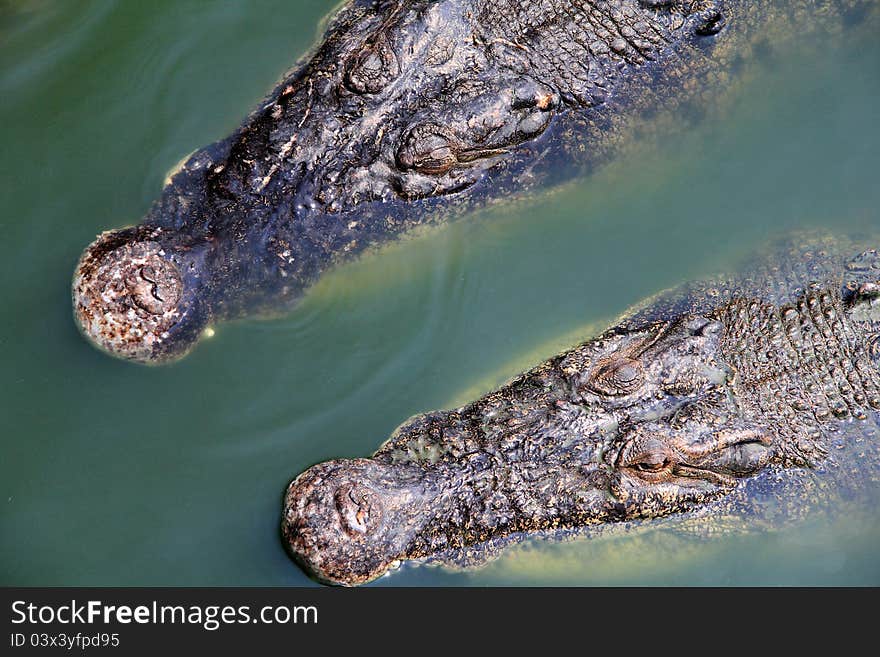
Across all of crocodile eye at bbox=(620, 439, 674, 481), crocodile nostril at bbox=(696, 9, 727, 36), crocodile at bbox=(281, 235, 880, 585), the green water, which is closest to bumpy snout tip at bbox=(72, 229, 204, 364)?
the green water

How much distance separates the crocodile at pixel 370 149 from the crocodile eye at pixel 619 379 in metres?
1.36

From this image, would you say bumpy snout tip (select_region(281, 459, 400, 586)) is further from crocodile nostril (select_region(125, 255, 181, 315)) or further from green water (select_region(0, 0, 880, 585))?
crocodile nostril (select_region(125, 255, 181, 315))

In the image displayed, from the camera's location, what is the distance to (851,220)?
582 centimetres

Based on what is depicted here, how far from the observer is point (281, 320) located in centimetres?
528

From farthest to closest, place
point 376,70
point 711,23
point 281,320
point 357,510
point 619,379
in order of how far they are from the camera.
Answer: point 711,23 < point 281,320 < point 376,70 < point 619,379 < point 357,510

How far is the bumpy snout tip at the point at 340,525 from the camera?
451 centimetres

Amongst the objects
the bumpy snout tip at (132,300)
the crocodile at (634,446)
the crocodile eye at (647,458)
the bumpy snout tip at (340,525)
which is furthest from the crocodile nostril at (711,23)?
the bumpy snout tip at (132,300)

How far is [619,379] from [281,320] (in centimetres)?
203

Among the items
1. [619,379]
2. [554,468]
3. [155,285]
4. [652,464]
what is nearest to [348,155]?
[155,285]

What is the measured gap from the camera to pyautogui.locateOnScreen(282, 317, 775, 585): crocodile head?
4.55m

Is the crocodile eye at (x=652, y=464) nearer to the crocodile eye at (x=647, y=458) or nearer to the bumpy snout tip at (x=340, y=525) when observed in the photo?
the crocodile eye at (x=647, y=458)

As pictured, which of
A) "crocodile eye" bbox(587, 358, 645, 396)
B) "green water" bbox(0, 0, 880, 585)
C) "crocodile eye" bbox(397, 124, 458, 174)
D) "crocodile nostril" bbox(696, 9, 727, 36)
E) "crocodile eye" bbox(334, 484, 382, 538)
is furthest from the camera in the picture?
→ "crocodile nostril" bbox(696, 9, 727, 36)

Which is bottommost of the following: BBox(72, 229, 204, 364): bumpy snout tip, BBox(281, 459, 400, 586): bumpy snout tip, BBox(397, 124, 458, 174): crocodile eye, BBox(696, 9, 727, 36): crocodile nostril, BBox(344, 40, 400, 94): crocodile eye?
BBox(281, 459, 400, 586): bumpy snout tip

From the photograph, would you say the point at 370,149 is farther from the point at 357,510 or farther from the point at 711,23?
the point at 711,23
